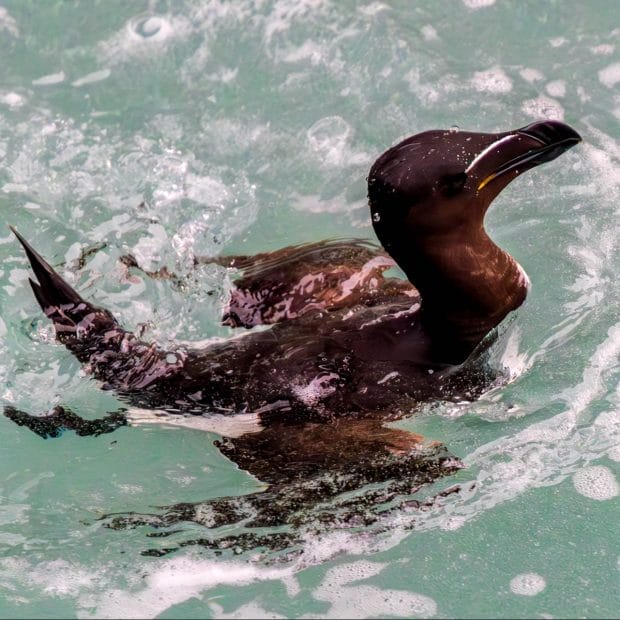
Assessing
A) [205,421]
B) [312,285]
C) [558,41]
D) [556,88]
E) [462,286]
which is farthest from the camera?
[558,41]

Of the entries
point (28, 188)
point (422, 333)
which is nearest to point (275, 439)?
point (422, 333)

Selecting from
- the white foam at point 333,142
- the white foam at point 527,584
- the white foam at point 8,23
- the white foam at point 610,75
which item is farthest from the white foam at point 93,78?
the white foam at point 527,584

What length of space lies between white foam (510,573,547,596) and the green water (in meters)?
0.01

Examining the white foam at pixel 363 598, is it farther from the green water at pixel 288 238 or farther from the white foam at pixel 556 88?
the white foam at pixel 556 88

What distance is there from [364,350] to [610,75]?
114 inches

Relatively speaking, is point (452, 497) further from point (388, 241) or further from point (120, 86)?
point (120, 86)

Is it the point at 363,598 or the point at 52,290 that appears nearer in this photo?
the point at 363,598

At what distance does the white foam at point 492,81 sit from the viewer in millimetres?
5465

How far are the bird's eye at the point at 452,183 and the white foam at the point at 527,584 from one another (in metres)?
1.39

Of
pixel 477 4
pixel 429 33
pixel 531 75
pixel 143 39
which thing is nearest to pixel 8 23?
pixel 143 39

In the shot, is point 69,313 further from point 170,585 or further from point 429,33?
point 429,33

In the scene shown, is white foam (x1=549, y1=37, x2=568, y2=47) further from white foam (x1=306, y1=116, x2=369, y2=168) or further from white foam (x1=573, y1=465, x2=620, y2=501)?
white foam (x1=573, y1=465, x2=620, y2=501)

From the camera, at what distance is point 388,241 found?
3330 mm

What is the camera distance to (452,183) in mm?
3186
